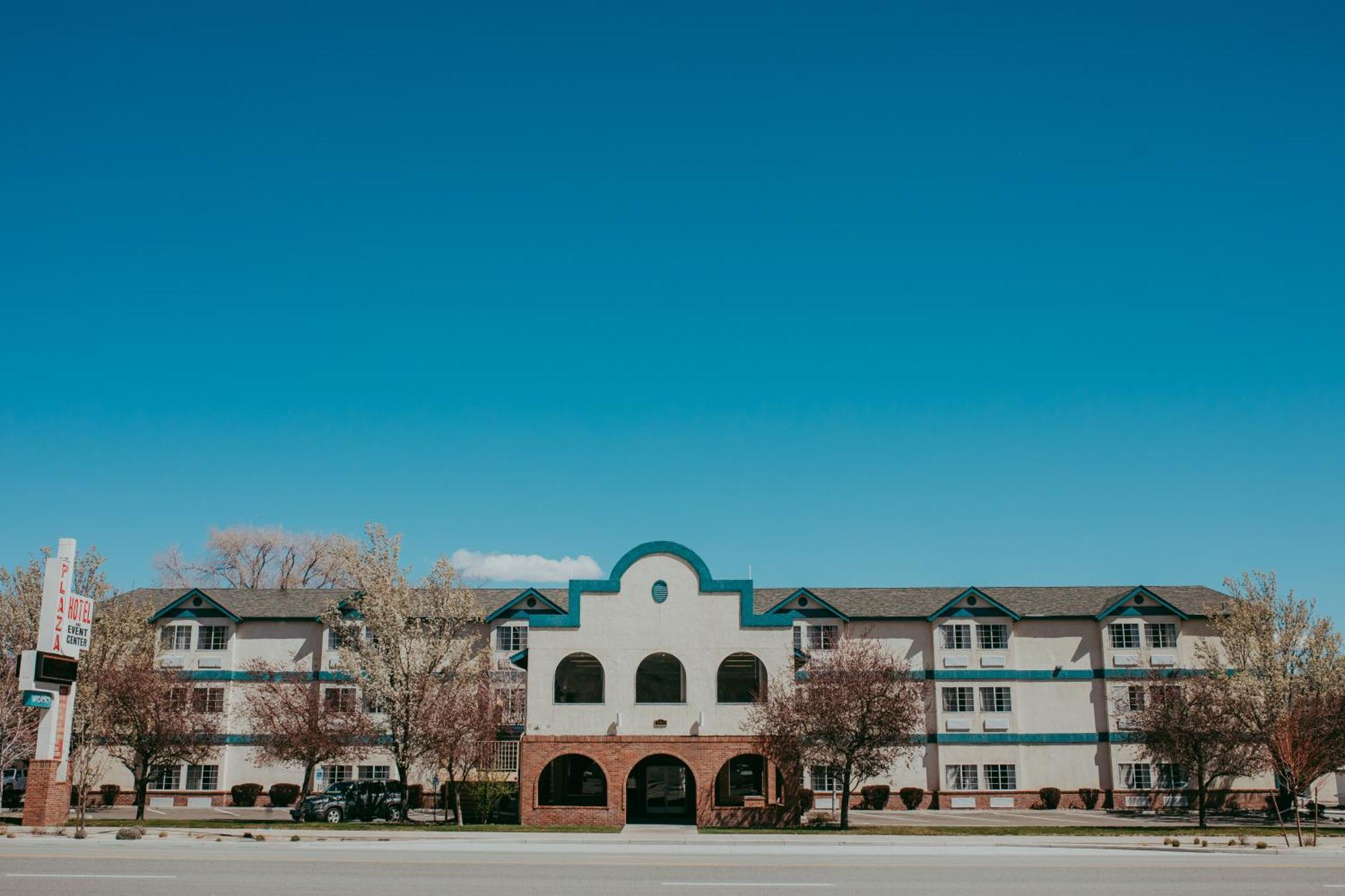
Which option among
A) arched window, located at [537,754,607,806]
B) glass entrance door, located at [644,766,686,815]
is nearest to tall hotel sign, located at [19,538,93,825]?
arched window, located at [537,754,607,806]

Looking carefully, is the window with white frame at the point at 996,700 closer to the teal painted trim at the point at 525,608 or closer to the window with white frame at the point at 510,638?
the teal painted trim at the point at 525,608

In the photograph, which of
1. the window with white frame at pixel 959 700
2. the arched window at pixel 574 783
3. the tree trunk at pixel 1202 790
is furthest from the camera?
the window with white frame at pixel 959 700

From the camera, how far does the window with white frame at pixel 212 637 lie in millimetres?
52875

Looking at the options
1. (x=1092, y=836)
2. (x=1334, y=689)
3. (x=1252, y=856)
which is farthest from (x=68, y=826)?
(x=1334, y=689)

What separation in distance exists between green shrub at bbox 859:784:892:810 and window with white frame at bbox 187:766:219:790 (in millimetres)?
29818

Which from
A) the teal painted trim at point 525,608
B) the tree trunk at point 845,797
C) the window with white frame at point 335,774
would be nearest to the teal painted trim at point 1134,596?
the tree trunk at point 845,797

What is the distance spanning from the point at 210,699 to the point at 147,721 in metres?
10.8

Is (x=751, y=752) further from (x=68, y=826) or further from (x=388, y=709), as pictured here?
(x=68, y=826)

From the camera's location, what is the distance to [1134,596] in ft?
171

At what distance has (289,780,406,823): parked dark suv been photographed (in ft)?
135

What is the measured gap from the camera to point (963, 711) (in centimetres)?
5184

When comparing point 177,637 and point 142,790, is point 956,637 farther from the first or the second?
point 177,637

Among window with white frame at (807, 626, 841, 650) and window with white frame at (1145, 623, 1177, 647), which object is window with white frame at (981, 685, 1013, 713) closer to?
window with white frame at (1145, 623, 1177, 647)

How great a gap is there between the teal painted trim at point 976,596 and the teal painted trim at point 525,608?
17861mm
